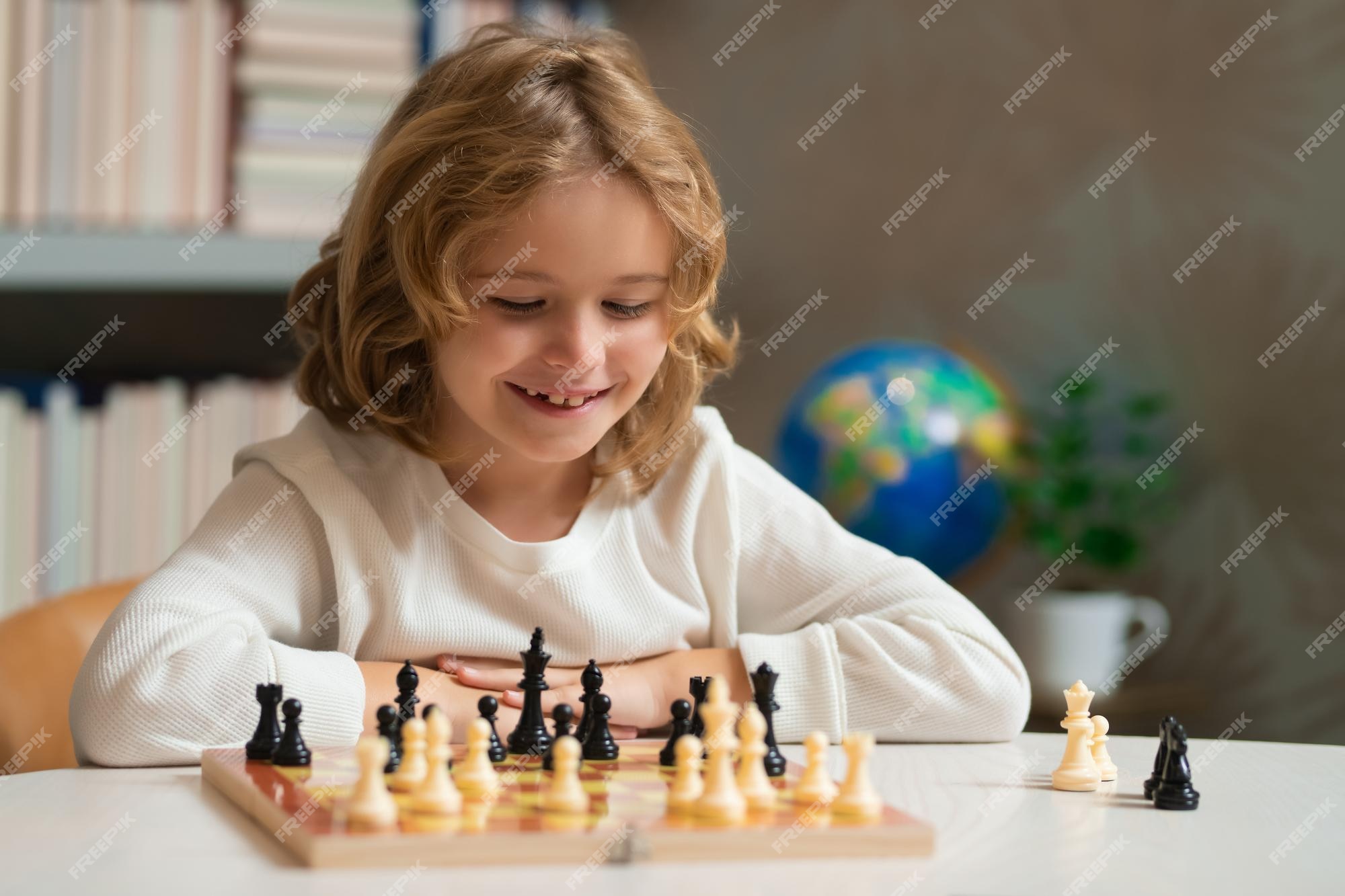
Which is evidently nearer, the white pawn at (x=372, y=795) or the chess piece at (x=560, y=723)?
the white pawn at (x=372, y=795)

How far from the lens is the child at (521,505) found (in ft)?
3.63

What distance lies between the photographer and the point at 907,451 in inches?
81.0

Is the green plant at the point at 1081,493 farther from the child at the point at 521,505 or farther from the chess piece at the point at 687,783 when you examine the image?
the chess piece at the point at 687,783

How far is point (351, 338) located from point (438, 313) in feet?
0.54

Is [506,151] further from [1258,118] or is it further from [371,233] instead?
[1258,118]

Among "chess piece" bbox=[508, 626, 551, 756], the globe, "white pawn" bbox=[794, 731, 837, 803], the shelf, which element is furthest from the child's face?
the globe

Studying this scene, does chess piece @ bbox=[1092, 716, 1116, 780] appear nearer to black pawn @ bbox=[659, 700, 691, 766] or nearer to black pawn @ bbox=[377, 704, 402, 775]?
black pawn @ bbox=[659, 700, 691, 766]

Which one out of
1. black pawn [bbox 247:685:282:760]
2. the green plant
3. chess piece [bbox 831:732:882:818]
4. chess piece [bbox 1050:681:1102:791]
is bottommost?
black pawn [bbox 247:685:282:760]

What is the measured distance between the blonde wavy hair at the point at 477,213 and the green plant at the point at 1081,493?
0.92m

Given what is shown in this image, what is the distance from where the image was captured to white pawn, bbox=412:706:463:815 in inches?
28.0

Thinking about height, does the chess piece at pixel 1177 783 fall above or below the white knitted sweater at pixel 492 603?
above

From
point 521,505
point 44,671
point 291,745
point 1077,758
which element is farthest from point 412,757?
point 44,671

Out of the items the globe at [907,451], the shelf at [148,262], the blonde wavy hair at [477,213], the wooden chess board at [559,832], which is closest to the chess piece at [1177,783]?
the wooden chess board at [559,832]

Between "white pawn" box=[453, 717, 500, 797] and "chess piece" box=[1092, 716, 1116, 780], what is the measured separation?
41cm
